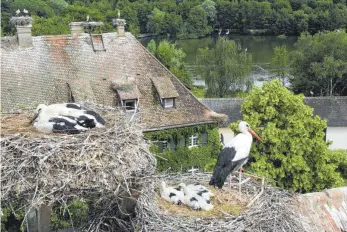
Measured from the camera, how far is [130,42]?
78.4 ft

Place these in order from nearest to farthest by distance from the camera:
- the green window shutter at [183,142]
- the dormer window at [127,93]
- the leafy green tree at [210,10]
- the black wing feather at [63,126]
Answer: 1. the black wing feather at [63,126]
2. the dormer window at [127,93]
3. the green window shutter at [183,142]
4. the leafy green tree at [210,10]

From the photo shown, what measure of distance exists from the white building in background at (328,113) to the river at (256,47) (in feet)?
54.2

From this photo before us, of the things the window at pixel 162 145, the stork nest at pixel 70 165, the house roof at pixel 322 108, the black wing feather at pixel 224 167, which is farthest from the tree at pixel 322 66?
the stork nest at pixel 70 165

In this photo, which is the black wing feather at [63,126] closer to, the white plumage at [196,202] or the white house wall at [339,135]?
the white plumage at [196,202]

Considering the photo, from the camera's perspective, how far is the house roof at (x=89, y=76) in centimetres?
2083

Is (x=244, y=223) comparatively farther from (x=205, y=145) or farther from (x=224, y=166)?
(x=205, y=145)

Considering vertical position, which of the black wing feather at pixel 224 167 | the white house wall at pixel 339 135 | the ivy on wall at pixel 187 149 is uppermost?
the black wing feather at pixel 224 167

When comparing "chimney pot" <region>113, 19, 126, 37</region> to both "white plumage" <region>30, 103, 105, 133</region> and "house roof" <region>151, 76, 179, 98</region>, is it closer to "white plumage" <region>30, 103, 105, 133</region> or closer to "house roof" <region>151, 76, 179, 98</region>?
"house roof" <region>151, 76, 179, 98</region>

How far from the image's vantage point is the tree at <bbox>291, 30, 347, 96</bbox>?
42500 mm

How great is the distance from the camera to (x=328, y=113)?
107 feet

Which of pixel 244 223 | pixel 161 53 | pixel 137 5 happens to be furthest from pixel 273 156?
pixel 137 5

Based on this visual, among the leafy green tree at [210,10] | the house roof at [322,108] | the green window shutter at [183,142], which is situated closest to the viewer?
the green window shutter at [183,142]

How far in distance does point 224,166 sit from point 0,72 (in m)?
14.0

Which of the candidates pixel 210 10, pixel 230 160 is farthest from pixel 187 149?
pixel 210 10
